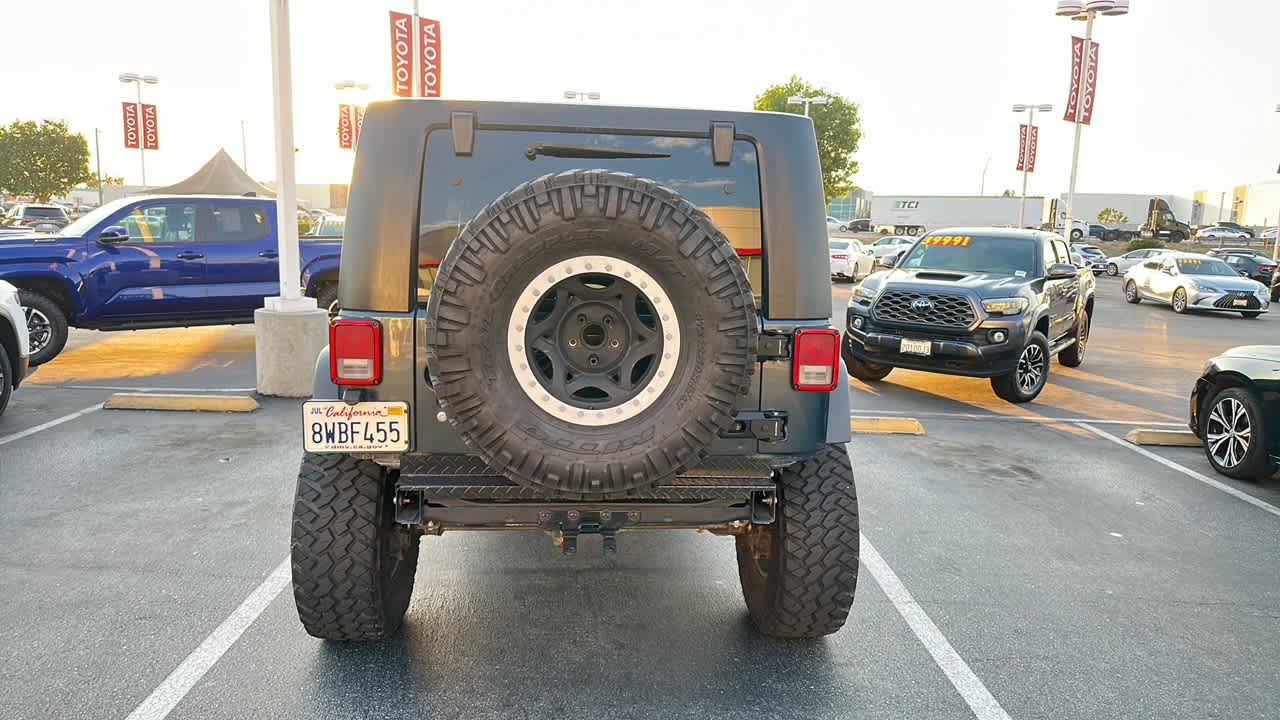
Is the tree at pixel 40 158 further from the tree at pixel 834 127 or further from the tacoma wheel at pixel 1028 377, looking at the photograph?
the tacoma wheel at pixel 1028 377

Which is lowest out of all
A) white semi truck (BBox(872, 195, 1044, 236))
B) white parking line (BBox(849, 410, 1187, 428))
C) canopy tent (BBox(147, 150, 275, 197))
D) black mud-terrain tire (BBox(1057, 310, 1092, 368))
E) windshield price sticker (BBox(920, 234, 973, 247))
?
white parking line (BBox(849, 410, 1187, 428))

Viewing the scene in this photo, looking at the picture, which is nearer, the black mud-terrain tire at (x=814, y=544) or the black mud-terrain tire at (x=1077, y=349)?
the black mud-terrain tire at (x=814, y=544)

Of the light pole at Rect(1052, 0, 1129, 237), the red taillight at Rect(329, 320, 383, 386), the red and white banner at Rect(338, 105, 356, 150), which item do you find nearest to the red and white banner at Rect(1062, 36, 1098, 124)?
the light pole at Rect(1052, 0, 1129, 237)

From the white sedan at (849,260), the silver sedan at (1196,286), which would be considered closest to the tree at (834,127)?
the white sedan at (849,260)

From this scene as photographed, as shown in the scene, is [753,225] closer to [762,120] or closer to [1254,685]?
[762,120]

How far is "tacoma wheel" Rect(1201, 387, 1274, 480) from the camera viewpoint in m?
6.38

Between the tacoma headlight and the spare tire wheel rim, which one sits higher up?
the spare tire wheel rim

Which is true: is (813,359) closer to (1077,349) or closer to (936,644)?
(936,644)

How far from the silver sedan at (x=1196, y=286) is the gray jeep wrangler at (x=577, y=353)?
72.4ft

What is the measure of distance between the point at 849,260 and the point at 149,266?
22580 mm

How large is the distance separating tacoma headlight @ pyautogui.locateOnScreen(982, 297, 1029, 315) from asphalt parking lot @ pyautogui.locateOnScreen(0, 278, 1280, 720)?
8.30ft

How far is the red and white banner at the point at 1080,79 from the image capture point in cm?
2556

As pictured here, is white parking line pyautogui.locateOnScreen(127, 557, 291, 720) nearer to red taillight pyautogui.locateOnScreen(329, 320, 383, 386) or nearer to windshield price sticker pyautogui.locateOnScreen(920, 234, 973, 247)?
red taillight pyautogui.locateOnScreen(329, 320, 383, 386)

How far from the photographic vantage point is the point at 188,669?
3336 mm
